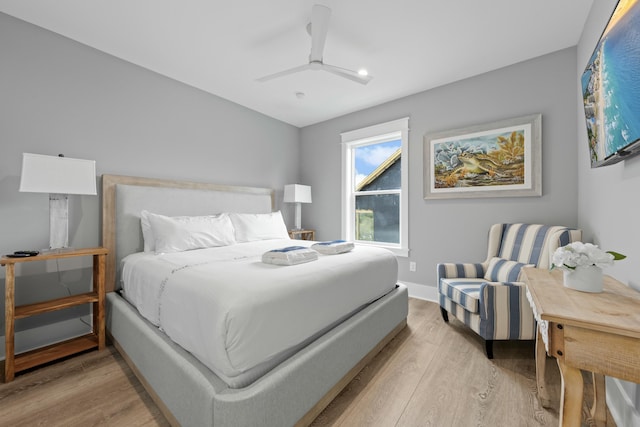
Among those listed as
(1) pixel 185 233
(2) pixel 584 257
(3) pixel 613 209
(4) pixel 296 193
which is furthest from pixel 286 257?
(4) pixel 296 193

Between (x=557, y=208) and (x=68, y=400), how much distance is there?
4.14 meters

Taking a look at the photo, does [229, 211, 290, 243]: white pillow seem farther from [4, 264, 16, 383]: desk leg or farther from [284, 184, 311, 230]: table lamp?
[4, 264, 16, 383]: desk leg

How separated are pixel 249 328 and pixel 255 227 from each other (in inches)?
83.8

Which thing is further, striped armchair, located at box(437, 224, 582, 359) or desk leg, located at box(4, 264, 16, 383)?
striped armchair, located at box(437, 224, 582, 359)

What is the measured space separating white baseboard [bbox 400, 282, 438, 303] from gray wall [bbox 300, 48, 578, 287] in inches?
2.2

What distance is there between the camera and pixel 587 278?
124 centimetres

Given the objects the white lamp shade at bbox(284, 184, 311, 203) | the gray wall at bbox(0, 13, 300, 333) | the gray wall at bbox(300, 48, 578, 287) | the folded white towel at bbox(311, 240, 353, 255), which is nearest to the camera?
the gray wall at bbox(0, 13, 300, 333)

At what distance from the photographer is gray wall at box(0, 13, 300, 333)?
2.08 meters

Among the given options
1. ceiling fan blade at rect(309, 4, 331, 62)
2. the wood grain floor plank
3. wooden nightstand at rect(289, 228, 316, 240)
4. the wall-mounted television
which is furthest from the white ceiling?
the wood grain floor plank

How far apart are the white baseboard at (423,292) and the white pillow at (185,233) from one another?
2.37m

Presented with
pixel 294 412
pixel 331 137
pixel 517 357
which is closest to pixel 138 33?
pixel 331 137

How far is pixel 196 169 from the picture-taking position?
3268 millimetres

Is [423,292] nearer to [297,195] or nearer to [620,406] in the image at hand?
[620,406]

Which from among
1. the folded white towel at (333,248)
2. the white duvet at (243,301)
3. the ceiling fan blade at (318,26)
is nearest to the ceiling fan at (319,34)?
the ceiling fan blade at (318,26)
